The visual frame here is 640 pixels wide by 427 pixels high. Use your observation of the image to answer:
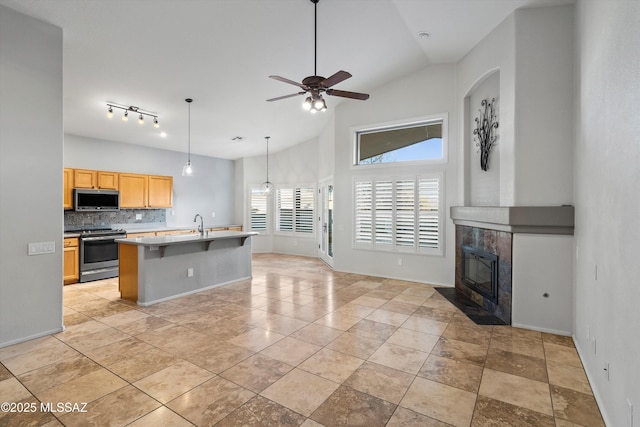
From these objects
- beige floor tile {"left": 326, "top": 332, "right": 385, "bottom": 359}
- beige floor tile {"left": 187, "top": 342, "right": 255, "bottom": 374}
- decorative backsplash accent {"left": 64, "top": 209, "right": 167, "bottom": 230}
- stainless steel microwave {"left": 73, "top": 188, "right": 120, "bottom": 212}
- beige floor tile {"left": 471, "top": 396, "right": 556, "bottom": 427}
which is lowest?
beige floor tile {"left": 471, "top": 396, "right": 556, "bottom": 427}

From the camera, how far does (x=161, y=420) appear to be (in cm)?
214

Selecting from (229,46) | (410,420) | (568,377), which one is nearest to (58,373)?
(410,420)

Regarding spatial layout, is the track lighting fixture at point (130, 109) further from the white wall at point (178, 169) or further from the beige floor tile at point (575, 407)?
the beige floor tile at point (575, 407)

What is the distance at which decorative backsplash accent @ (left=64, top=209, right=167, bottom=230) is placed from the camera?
261 inches

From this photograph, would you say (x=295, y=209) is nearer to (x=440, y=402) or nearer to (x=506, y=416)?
(x=440, y=402)

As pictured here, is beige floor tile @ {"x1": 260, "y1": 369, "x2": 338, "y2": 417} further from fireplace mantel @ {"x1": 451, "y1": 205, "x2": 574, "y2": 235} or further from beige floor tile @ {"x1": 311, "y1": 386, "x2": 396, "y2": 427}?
fireplace mantel @ {"x1": 451, "y1": 205, "x2": 574, "y2": 235}

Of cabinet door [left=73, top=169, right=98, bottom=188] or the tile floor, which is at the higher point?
cabinet door [left=73, top=169, right=98, bottom=188]

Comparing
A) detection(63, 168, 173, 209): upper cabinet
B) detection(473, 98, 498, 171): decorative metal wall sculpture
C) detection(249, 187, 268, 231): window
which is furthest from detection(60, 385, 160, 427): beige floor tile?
detection(249, 187, 268, 231): window

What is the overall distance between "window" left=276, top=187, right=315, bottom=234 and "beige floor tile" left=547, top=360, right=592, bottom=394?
6.80 meters

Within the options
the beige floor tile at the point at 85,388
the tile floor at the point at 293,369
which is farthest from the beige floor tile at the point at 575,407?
the beige floor tile at the point at 85,388

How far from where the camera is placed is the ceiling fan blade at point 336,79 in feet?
10.3

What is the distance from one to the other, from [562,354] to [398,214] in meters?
3.44

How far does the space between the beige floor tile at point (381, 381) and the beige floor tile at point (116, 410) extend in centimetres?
152

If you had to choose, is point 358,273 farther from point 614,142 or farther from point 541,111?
point 614,142
